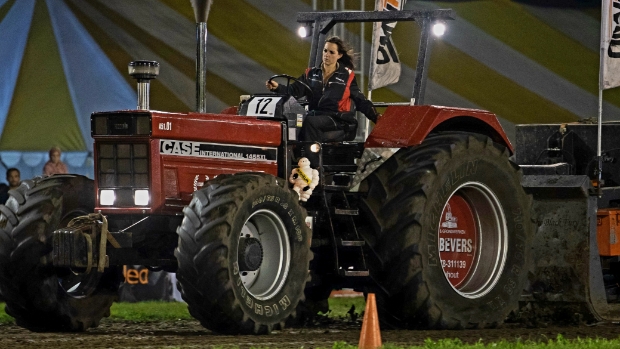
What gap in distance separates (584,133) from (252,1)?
5.65 meters

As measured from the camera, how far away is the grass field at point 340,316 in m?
7.84

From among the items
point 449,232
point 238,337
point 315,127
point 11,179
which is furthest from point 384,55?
point 238,337

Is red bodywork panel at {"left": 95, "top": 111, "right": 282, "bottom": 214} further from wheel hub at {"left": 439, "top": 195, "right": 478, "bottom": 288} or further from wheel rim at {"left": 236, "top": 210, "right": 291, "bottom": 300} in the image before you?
wheel hub at {"left": 439, "top": 195, "right": 478, "bottom": 288}

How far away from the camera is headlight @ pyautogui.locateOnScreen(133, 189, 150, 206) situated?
9.08 m

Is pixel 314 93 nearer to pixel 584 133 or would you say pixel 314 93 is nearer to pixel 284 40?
pixel 584 133

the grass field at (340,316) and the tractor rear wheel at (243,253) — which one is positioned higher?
the tractor rear wheel at (243,253)

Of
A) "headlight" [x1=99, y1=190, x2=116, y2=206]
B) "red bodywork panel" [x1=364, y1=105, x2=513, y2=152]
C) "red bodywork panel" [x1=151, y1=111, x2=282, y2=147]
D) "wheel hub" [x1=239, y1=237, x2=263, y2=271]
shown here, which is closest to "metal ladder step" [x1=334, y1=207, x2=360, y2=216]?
"red bodywork panel" [x1=364, y1=105, x2=513, y2=152]

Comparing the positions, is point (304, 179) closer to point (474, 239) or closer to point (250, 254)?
point (250, 254)

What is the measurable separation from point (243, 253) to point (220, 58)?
327 inches

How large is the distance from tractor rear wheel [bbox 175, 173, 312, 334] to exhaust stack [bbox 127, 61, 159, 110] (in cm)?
113

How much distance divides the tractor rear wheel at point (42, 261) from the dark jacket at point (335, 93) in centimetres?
187

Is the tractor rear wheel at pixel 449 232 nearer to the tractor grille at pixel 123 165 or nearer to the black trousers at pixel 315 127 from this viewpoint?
the black trousers at pixel 315 127

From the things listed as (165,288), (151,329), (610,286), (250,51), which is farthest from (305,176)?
(250,51)

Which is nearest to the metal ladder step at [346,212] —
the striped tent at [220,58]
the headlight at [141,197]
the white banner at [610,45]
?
the headlight at [141,197]
